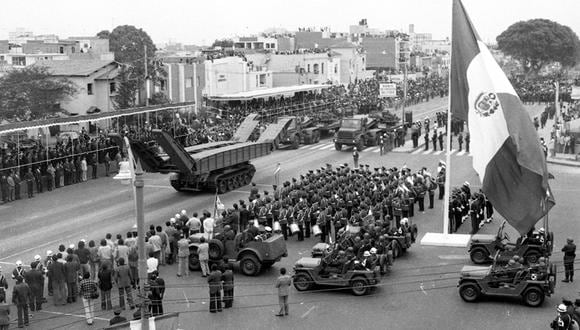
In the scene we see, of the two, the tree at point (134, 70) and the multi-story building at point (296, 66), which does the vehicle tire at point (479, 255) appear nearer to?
the tree at point (134, 70)

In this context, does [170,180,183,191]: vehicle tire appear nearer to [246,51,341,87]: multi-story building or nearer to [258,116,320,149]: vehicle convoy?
[258,116,320,149]: vehicle convoy

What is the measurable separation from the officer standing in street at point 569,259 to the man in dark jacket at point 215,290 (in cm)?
791

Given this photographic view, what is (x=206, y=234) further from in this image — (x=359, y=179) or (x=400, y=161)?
(x=400, y=161)

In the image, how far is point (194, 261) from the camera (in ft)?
64.2

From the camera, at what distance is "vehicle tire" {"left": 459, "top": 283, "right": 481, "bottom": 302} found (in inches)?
660

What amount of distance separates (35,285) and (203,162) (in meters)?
11.9

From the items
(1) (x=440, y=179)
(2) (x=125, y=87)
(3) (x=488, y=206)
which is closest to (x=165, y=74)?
(2) (x=125, y=87)

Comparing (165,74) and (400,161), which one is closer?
(400,161)

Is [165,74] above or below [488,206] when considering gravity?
above

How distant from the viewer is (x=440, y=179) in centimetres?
2898

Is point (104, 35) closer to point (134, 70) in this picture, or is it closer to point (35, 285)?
point (134, 70)

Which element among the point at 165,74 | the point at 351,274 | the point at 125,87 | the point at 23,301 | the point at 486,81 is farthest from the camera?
the point at 165,74

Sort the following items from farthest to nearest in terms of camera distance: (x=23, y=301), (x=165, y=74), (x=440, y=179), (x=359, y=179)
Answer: (x=165, y=74)
(x=440, y=179)
(x=359, y=179)
(x=23, y=301)

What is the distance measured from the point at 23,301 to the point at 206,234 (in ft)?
18.5
